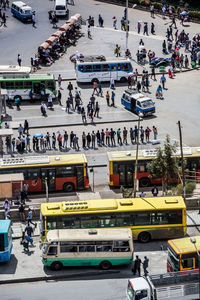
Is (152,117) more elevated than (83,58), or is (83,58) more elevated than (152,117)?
(83,58)

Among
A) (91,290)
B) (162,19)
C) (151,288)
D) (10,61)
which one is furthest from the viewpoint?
(162,19)

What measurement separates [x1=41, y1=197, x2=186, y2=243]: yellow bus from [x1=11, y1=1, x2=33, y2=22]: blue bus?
50.0m

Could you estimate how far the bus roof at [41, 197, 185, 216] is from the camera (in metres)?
48.1

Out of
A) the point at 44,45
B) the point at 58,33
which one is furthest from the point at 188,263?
the point at 58,33

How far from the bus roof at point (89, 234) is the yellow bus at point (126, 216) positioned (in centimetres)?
241

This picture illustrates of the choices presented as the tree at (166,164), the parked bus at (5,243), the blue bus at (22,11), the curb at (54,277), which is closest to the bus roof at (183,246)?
the curb at (54,277)

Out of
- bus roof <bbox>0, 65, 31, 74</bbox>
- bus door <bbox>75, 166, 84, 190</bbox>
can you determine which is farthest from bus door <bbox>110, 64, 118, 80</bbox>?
bus door <bbox>75, 166, 84, 190</bbox>

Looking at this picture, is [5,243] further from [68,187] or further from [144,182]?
[144,182]

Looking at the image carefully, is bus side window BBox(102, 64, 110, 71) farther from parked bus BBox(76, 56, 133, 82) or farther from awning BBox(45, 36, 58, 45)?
awning BBox(45, 36, 58, 45)

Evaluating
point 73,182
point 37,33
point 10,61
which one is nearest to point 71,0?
point 37,33

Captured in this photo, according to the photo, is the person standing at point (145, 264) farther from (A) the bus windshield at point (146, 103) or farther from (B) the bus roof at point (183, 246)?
(A) the bus windshield at point (146, 103)

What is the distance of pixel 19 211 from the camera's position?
51.4m

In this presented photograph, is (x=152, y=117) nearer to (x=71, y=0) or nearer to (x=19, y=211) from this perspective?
(x=19, y=211)

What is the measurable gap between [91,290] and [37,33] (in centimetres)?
5362
